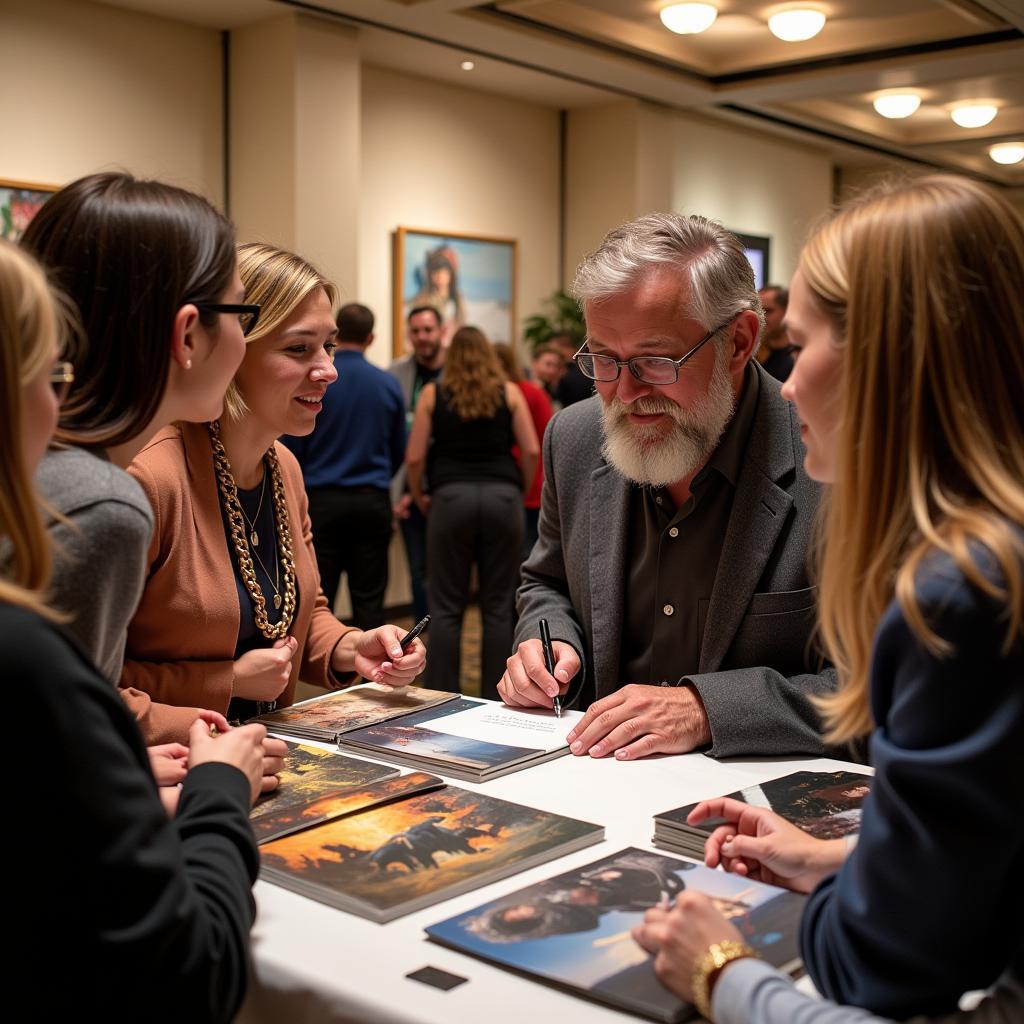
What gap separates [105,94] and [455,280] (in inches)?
103

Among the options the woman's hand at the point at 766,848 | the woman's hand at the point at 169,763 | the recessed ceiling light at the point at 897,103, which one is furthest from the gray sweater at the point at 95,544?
the recessed ceiling light at the point at 897,103

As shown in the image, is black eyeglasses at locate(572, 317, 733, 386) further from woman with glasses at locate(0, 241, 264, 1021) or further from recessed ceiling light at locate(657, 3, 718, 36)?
recessed ceiling light at locate(657, 3, 718, 36)

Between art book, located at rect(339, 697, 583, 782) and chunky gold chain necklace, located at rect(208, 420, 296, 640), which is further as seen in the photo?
chunky gold chain necklace, located at rect(208, 420, 296, 640)

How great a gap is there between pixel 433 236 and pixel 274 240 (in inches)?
64.6

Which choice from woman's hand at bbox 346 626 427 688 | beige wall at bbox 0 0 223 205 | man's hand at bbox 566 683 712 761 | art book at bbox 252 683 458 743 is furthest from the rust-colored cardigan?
beige wall at bbox 0 0 223 205

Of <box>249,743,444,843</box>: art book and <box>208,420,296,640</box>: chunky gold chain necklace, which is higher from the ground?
<box>208,420,296,640</box>: chunky gold chain necklace

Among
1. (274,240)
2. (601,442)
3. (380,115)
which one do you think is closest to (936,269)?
(601,442)

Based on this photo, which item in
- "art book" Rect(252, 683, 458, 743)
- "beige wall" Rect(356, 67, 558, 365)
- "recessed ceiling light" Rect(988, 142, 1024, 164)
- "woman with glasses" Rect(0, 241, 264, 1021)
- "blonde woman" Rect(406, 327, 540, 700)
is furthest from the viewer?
"recessed ceiling light" Rect(988, 142, 1024, 164)

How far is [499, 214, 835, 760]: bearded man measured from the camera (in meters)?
2.20

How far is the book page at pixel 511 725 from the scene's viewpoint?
1.99 meters

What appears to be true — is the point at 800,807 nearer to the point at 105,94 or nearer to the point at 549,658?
the point at 549,658

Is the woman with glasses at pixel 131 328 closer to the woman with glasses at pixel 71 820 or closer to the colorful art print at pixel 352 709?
the woman with glasses at pixel 71 820

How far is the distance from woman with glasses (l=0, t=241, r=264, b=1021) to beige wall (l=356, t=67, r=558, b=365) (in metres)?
5.92

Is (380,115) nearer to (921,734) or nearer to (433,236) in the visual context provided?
(433,236)
